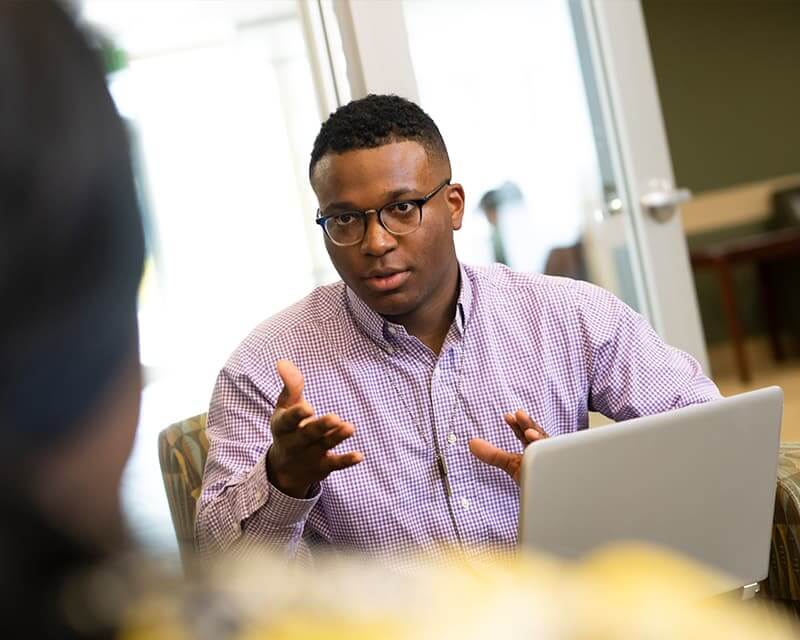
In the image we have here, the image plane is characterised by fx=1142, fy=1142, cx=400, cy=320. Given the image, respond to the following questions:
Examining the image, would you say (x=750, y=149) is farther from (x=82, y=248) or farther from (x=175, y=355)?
(x=82, y=248)

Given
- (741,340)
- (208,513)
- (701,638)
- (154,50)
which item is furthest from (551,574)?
(741,340)

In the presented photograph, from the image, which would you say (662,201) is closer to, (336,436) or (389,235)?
(389,235)

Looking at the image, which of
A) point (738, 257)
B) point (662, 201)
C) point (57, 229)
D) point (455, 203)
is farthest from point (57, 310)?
point (738, 257)

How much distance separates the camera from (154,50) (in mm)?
3803

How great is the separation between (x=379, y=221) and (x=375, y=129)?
0.15 metres

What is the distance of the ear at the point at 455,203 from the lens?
1.90 meters

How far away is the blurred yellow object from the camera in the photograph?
8.5 inches

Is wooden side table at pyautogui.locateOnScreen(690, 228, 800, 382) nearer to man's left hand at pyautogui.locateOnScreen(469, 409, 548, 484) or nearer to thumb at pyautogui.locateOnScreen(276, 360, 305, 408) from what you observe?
man's left hand at pyautogui.locateOnScreen(469, 409, 548, 484)

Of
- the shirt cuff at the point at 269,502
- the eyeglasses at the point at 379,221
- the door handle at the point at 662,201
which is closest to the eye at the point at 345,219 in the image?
the eyeglasses at the point at 379,221

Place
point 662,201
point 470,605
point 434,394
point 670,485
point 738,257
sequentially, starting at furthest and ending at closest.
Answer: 1. point 738,257
2. point 662,201
3. point 434,394
4. point 670,485
5. point 470,605

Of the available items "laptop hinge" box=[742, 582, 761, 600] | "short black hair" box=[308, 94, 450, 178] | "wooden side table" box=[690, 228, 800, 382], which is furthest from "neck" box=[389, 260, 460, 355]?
"wooden side table" box=[690, 228, 800, 382]

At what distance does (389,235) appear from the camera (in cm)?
174

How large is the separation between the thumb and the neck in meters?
0.46

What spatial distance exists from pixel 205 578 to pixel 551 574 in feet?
0.25
